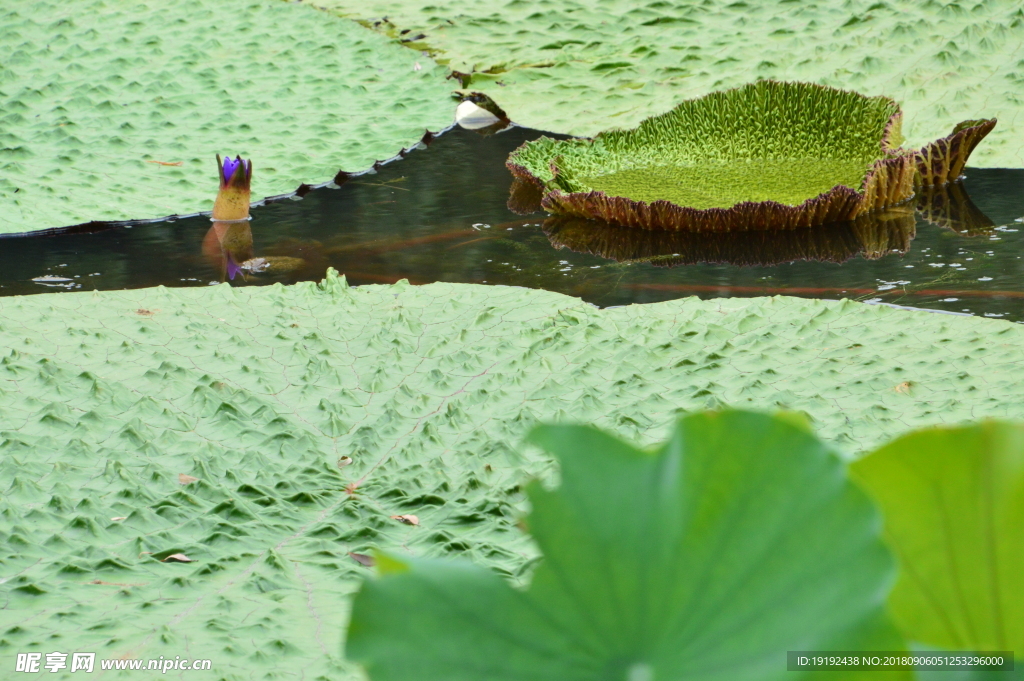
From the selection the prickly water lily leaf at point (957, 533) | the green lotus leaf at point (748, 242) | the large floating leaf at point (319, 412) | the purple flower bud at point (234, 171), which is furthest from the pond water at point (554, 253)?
the prickly water lily leaf at point (957, 533)

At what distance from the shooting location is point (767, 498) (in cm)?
21

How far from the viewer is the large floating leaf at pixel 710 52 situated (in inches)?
120

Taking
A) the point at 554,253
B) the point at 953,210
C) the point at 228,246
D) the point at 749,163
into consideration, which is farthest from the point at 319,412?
the point at 749,163

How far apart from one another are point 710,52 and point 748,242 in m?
1.61

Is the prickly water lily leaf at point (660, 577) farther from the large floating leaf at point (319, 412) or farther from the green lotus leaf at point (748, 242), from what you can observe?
the green lotus leaf at point (748, 242)

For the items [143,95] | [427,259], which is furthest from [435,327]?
[143,95]

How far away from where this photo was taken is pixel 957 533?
0.73ft

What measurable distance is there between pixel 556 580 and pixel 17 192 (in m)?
2.69

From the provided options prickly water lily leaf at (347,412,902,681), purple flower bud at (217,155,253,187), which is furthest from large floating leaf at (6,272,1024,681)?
purple flower bud at (217,155,253,187)

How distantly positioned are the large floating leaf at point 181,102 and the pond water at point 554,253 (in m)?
0.18

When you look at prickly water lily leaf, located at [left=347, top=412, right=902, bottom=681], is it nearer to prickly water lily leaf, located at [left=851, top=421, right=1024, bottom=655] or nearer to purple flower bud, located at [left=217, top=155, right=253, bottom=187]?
prickly water lily leaf, located at [left=851, top=421, right=1024, bottom=655]

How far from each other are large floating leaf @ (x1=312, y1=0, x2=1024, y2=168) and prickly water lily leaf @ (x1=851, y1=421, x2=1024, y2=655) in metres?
2.84

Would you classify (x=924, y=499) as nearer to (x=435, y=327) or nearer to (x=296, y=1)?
(x=435, y=327)

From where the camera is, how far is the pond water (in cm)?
192
